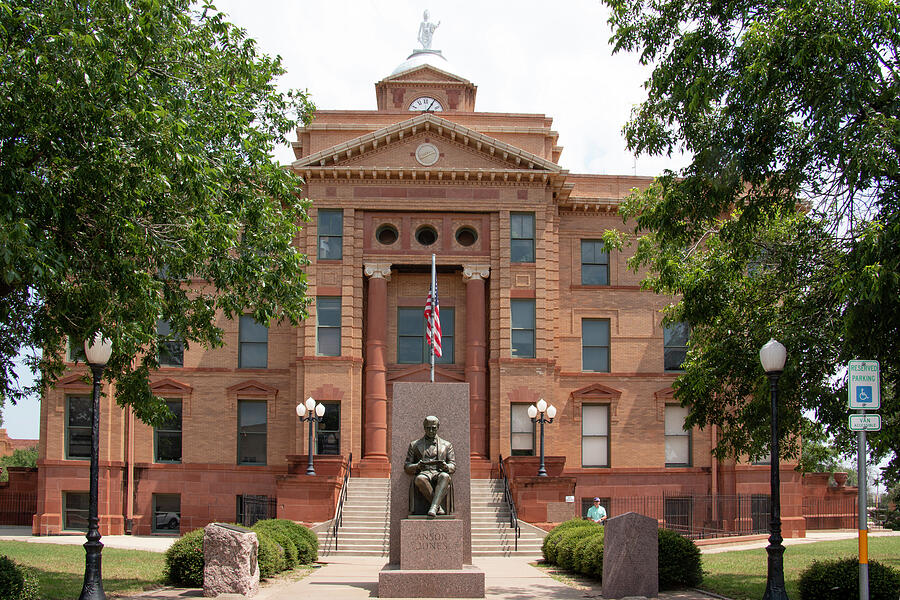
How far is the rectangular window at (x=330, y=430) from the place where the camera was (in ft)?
119

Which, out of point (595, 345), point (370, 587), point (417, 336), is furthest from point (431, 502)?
point (595, 345)

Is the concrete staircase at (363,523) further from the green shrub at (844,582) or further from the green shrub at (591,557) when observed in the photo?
the green shrub at (844,582)

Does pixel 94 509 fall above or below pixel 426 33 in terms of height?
below

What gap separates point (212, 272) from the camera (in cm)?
1939

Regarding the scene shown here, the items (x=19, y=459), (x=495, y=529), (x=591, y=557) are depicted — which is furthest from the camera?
(x=19, y=459)

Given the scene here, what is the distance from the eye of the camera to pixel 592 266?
131 ft

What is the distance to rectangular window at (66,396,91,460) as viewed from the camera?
37312mm

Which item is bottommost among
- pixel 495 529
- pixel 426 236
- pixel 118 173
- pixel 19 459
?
pixel 19 459

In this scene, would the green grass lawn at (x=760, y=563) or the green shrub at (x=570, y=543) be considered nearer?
the green grass lawn at (x=760, y=563)

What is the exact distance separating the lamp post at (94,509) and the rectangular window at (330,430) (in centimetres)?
1941

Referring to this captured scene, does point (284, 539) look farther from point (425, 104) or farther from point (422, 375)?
point (425, 104)

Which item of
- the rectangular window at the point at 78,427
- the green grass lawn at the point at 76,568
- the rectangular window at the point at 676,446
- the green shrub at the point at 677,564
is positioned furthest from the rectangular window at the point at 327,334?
the green shrub at the point at 677,564

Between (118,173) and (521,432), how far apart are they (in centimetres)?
2409

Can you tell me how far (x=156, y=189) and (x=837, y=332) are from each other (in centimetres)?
1155
